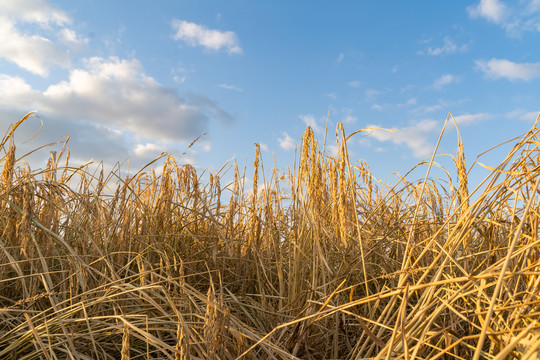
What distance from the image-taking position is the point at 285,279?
75.5 inches

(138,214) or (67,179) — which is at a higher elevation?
(67,179)

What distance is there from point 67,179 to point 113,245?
64 cm

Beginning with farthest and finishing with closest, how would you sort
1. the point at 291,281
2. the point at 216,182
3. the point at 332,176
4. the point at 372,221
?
1. the point at 216,182
2. the point at 372,221
3. the point at 332,176
4. the point at 291,281

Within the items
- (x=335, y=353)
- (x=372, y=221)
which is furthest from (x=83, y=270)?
(x=372, y=221)

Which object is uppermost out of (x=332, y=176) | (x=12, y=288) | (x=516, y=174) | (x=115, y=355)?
(x=332, y=176)

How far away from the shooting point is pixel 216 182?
255 cm

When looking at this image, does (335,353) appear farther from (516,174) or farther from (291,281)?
(516,174)

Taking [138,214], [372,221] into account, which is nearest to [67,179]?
[138,214]

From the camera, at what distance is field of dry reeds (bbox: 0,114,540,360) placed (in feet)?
3.46

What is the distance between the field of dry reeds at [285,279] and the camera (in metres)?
1.06

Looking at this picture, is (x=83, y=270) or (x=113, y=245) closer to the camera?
(x=83, y=270)

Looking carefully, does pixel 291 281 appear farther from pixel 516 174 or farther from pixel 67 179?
pixel 67 179

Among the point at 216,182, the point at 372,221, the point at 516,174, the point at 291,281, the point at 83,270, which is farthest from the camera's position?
the point at 216,182

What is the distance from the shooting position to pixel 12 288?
1.92 metres
